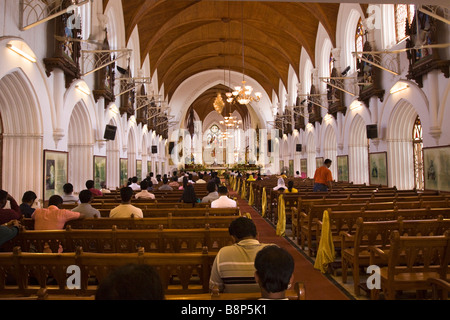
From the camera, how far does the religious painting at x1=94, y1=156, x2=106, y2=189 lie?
44.0ft

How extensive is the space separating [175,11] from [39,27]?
1307 cm

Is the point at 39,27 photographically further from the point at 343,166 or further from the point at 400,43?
the point at 343,166

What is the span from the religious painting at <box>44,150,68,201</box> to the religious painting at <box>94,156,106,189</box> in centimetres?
300

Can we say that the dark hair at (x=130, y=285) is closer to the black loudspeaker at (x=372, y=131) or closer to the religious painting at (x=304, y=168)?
the black loudspeaker at (x=372, y=131)

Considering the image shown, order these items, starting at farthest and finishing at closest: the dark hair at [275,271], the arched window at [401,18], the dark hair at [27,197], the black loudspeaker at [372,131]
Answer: the black loudspeaker at [372,131] < the arched window at [401,18] < the dark hair at [27,197] < the dark hair at [275,271]

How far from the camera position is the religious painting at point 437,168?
9398 millimetres

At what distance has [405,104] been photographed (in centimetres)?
1228

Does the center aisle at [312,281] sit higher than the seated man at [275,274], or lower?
lower

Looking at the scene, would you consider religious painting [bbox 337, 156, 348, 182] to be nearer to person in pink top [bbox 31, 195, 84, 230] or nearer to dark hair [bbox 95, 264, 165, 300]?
person in pink top [bbox 31, 195, 84, 230]

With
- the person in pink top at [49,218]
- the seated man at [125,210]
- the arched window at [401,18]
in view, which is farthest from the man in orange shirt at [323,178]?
the person in pink top at [49,218]

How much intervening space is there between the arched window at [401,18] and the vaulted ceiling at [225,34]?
5.10 m

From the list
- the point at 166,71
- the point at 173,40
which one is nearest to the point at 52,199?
the point at 173,40

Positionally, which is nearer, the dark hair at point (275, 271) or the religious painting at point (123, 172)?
the dark hair at point (275, 271)

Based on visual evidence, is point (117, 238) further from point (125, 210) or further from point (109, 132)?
point (109, 132)
